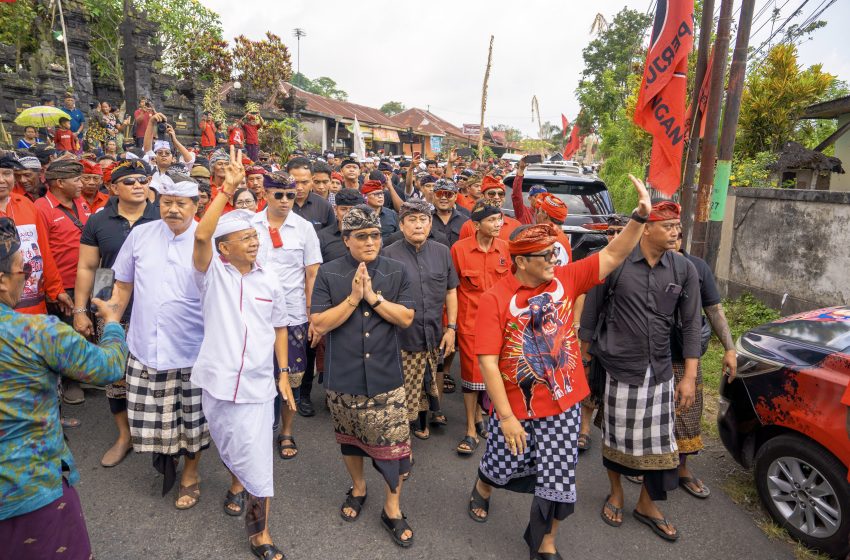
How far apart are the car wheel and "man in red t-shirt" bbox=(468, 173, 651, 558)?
4.74ft

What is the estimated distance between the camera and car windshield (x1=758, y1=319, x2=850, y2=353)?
3.21 meters

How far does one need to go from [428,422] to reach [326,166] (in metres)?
3.06

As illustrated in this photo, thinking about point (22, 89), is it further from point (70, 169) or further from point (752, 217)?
point (752, 217)

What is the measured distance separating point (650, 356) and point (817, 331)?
1178 millimetres

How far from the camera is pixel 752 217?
7.69m

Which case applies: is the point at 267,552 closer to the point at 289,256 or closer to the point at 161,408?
the point at 161,408

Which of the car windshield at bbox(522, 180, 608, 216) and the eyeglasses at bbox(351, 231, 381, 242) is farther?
the car windshield at bbox(522, 180, 608, 216)

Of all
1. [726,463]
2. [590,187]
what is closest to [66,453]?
[726,463]

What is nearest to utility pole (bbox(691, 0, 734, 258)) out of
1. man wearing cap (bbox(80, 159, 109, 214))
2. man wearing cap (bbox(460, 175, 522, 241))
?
man wearing cap (bbox(460, 175, 522, 241))

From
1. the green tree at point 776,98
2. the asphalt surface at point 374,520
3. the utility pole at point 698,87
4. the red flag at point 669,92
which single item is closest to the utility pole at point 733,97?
the utility pole at point 698,87

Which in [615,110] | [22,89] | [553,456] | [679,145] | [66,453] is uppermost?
[615,110]

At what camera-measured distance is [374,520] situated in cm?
342

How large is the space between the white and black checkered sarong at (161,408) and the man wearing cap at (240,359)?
45 cm

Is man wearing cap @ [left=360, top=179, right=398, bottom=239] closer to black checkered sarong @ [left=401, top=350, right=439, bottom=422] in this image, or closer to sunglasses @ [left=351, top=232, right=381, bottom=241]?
black checkered sarong @ [left=401, top=350, right=439, bottom=422]
